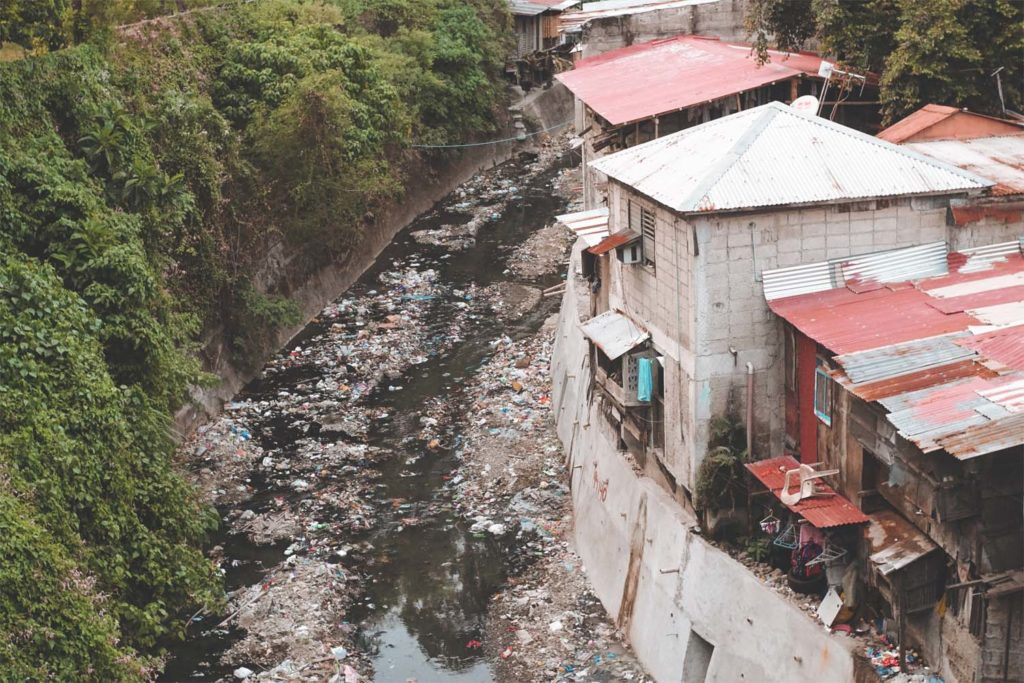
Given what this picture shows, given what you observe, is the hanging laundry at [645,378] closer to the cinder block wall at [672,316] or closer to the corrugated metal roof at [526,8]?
the cinder block wall at [672,316]

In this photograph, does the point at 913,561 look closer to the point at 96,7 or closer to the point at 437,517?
the point at 437,517

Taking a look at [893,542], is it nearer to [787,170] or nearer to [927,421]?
[927,421]

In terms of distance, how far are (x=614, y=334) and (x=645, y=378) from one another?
905mm

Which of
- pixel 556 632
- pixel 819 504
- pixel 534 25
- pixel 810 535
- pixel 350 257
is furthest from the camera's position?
pixel 534 25

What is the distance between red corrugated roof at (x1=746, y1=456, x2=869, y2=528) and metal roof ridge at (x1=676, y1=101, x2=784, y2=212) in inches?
118

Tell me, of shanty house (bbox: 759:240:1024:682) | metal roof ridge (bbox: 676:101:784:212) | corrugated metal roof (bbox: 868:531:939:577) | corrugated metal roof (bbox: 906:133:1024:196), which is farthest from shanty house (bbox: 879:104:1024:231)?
corrugated metal roof (bbox: 868:531:939:577)

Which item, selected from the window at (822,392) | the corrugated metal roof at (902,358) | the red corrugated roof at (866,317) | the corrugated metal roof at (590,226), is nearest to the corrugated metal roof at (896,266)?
the red corrugated roof at (866,317)

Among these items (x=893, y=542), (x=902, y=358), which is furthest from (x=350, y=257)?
(x=893, y=542)

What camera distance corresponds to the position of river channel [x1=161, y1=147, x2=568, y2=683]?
14.3 meters

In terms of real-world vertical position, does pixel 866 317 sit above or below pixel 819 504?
above

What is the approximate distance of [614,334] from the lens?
14250 millimetres

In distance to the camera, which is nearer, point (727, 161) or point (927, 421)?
point (927, 421)

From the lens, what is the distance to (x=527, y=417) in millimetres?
20266

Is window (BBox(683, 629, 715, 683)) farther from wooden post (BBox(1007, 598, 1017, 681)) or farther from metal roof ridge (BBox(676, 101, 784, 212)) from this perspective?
metal roof ridge (BBox(676, 101, 784, 212))
